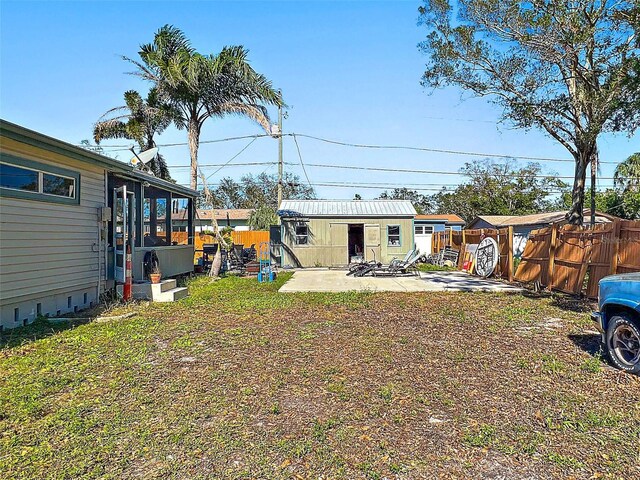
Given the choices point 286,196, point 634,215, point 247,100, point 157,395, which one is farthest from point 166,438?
point 286,196

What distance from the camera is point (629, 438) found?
2770 millimetres

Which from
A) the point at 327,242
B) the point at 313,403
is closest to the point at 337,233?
the point at 327,242

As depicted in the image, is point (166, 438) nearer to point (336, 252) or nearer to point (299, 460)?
point (299, 460)

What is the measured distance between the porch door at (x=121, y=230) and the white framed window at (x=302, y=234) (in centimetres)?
905

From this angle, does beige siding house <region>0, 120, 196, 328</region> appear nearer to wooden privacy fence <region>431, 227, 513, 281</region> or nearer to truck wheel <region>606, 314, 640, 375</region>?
truck wheel <region>606, 314, 640, 375</region>

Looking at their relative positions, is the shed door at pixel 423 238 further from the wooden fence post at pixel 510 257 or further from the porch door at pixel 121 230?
the porch door at pixel 121 230

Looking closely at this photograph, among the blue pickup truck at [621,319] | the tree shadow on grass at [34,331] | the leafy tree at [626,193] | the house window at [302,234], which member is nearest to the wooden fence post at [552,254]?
the blue pickup truck at [621,319]

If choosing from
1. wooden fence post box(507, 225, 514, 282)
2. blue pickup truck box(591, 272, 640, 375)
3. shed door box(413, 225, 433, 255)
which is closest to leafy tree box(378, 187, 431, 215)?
shed door box(413, 225, 433, 255)

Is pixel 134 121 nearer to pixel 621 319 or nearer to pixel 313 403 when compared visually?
pixel 313 403

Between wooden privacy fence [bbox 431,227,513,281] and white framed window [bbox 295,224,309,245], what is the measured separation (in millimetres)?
6512

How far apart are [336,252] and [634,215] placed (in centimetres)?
1709

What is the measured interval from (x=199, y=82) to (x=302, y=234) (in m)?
7.51

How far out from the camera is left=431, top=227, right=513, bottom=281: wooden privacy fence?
1248 centimetres

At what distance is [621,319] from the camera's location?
414cm
